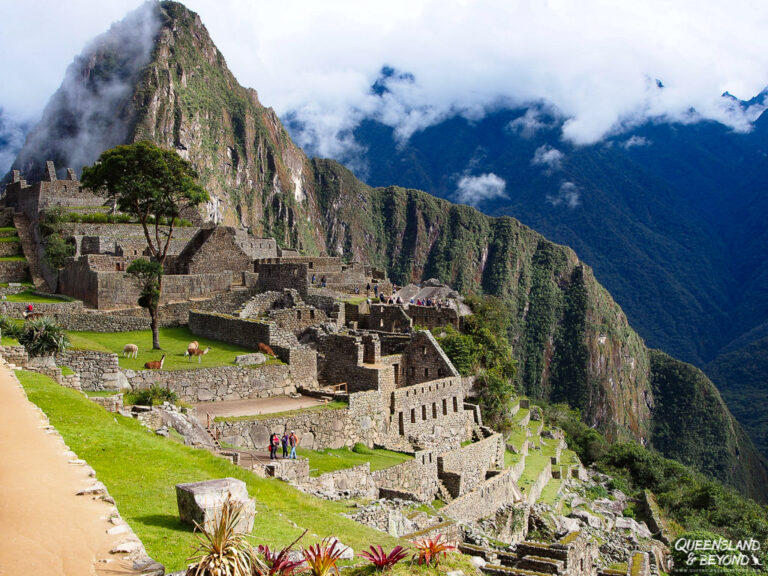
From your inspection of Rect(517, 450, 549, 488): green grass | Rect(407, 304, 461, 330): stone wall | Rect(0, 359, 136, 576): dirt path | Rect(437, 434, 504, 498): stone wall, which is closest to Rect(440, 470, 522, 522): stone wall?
Rect(437, 434, 504, 498): stone wall

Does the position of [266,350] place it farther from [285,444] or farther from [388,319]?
[388,319]

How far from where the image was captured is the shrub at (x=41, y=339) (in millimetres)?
15320

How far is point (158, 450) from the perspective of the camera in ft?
36.0

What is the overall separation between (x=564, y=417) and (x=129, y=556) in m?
69.2

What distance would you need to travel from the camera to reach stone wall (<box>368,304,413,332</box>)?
98.3ft

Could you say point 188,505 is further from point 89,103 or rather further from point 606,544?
point 89,103

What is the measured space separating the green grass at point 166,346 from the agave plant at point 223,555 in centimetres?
1295

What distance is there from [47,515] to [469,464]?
19.9m

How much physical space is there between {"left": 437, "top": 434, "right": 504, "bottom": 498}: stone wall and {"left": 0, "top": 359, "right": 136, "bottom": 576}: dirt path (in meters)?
15.5

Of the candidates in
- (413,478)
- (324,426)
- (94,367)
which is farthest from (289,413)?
(94,367)

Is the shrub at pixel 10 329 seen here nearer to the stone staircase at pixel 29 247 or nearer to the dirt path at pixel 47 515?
the dirt path at pixel 47 515

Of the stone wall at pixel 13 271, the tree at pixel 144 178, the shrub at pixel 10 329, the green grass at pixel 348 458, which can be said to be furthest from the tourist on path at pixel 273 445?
the stone wall at pixel 13 271

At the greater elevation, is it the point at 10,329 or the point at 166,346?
the point at 10,329

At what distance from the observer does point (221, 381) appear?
787 inches
